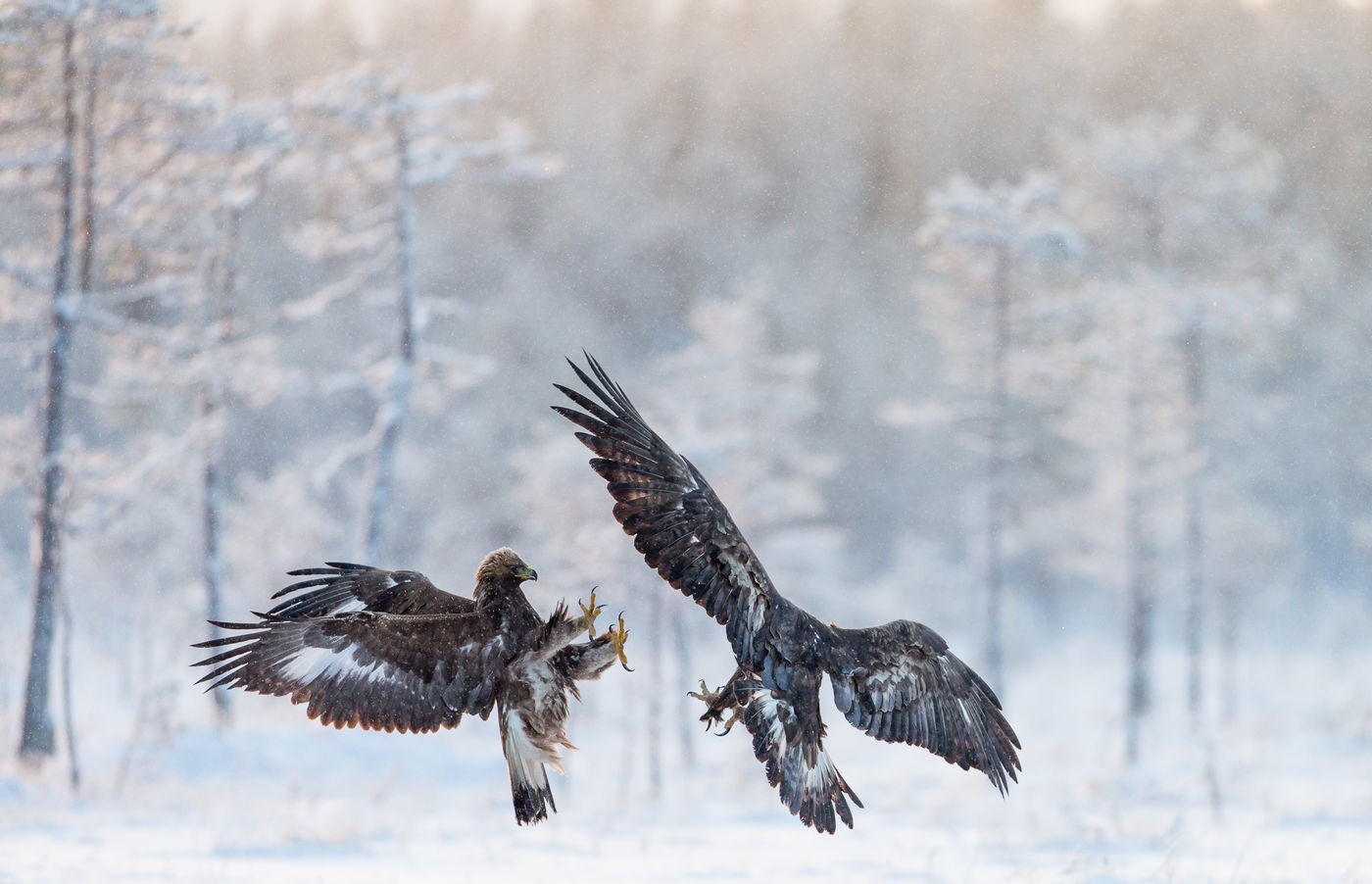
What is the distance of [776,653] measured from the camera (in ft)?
16.5

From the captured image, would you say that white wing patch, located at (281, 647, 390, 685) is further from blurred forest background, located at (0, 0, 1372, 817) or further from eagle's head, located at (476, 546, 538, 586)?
blurred forest background, located at (0, 0, 1372, 817)

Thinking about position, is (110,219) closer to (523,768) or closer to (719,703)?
(523,768)

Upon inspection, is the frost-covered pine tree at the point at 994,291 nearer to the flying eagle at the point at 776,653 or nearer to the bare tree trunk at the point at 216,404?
the bare tree trunk at the point at 216,404

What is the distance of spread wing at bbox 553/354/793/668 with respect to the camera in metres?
4.81

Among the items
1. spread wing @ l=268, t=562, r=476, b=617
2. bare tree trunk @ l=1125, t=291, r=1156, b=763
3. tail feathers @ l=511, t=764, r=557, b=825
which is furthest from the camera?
bare tree trunk @ l=1125, t=291, r=1156, b=763

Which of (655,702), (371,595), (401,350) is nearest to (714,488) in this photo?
(655,702)

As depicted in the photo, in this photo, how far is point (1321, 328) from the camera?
4956 centimetres

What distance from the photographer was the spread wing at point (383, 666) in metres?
5.30

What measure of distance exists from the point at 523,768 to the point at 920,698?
181 cm

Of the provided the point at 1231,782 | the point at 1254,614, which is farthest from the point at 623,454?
the point at 1254,614

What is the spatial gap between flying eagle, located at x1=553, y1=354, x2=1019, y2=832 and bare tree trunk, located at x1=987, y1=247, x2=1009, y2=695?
54.9 feet

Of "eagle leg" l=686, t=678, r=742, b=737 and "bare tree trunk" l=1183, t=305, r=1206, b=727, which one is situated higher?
"bare tree trunk" l=1183, t=305, r=1206, b=727

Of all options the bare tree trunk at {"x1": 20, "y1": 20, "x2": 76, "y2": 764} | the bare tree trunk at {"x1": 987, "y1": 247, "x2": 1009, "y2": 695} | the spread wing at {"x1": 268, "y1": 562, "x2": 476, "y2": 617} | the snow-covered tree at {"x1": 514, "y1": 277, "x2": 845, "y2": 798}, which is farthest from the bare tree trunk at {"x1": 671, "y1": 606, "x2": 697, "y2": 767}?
the spread wing at {"x1": 268, "y1": 562, "x2": 476, "y2": 617}

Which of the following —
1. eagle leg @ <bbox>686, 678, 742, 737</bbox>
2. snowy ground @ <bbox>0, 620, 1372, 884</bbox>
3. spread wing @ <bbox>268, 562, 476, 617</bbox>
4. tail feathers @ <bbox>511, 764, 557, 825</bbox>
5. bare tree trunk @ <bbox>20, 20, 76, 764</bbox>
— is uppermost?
bare tree trunk @ <bbox>20, 20, 76, 764</bbox>
